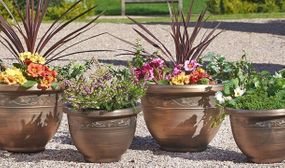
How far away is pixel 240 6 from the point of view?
2166 cm

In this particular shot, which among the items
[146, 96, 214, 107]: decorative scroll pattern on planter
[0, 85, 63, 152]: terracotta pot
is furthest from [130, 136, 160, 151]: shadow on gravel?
[0, 85, 63, 152]: terracotta pot

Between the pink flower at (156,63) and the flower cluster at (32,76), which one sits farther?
the pink flower at (156,63)

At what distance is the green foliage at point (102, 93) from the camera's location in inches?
193

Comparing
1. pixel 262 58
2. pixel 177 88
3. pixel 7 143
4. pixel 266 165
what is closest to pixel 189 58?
pixel 177 88

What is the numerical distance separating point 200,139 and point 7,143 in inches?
53.6

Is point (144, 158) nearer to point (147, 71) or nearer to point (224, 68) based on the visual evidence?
point (147, 71)

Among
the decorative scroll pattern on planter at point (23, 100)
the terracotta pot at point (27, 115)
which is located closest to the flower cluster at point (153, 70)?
the terracotta pot at point (27, 115)

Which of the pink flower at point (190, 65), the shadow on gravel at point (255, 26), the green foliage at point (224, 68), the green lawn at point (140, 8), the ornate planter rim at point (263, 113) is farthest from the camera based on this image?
the green lawn at point (140, 8)

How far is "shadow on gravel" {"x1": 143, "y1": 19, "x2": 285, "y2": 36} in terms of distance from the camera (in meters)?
15.9

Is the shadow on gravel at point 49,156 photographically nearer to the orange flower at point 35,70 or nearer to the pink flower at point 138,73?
the orange flower at point 35,70

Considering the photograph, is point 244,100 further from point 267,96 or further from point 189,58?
point 189,58

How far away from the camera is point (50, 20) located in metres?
19.2

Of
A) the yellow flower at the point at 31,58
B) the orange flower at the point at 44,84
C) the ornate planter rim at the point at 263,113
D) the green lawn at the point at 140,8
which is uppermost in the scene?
the yellow flower at the point at 31,58

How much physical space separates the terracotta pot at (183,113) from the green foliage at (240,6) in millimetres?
16348
